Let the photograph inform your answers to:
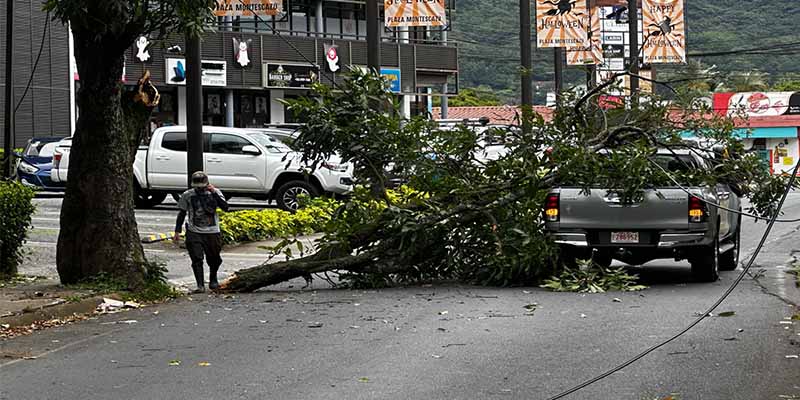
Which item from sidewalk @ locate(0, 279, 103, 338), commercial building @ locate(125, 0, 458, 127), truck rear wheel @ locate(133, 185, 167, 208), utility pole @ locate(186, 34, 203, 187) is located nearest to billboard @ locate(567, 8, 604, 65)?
truck rear wheel @ locate(133, 185, 167, 208)

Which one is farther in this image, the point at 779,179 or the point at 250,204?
the point at 250,204

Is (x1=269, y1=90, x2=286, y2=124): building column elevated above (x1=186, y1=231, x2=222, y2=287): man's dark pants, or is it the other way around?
(x1=269, y1=90, x2=286, y2=124): building column

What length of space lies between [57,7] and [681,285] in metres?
8.13

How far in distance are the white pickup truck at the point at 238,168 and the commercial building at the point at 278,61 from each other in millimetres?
18886

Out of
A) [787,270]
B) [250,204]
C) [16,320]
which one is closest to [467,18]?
[250,204]

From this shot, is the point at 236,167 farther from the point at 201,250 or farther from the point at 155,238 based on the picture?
the point at 201,250

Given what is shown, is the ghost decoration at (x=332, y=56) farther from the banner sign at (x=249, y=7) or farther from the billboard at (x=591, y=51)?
the banner sign at (x=249, y=7)

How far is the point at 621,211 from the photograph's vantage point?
14.7 meters

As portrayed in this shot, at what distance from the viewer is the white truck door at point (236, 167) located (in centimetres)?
2636

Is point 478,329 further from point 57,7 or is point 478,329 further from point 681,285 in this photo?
point 57,7

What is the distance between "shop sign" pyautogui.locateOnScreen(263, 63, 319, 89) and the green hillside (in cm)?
1041

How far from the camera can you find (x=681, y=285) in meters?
15.0

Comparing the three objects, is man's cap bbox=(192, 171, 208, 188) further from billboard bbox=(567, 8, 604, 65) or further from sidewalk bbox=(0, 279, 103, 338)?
billboard bbox=(567, 8, 604, 65)

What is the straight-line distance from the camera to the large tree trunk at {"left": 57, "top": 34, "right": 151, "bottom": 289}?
14.1 meters
